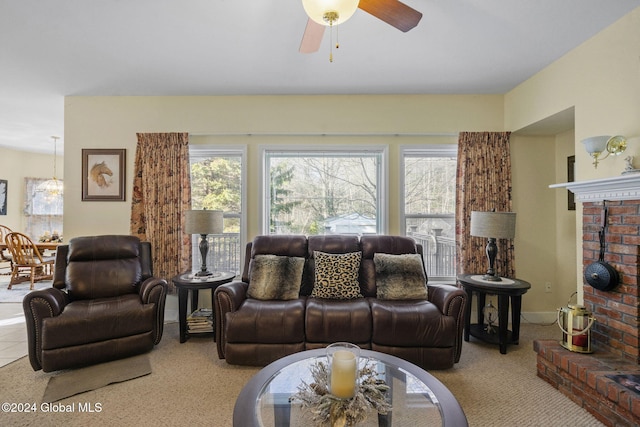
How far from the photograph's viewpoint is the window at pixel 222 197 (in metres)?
3.55

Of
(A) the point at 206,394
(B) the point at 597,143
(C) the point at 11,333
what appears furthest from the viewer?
(C) the point at 11,333

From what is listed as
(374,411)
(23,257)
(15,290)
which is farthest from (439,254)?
(15,290)

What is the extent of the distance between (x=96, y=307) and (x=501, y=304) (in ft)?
12.1

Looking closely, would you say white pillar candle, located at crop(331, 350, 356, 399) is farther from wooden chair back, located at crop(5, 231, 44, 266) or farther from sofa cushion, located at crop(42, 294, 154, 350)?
wooden chair back, located at crop(5, 231, 44, 266)

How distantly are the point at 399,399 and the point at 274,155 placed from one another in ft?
9.58

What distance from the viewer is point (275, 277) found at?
2693mm

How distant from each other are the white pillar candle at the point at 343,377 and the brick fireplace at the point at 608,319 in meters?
1.67

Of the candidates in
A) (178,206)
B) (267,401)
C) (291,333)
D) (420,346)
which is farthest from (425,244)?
(178,206)

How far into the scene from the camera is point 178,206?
133 inches

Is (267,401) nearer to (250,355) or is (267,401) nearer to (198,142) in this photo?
(250,355)

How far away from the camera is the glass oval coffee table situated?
117cm

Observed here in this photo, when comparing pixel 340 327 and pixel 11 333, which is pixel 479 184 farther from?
pixel 11 333

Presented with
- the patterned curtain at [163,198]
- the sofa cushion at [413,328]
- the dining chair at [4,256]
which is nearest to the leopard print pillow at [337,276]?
the sofa cushion at [413,328]

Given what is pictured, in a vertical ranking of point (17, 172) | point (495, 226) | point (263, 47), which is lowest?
point (495, 226)
